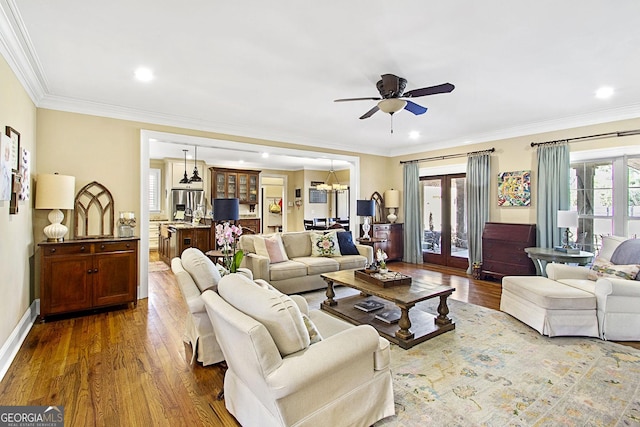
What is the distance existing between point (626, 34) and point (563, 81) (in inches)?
37.9

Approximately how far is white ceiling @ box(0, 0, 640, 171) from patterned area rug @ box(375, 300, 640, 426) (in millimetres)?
2638

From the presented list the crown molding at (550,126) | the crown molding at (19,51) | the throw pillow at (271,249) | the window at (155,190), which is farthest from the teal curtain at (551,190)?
the window at (155,190)

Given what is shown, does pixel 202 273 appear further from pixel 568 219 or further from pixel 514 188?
pixel 514 188

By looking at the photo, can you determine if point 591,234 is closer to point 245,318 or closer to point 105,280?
point 245,318

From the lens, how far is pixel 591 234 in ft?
16.2

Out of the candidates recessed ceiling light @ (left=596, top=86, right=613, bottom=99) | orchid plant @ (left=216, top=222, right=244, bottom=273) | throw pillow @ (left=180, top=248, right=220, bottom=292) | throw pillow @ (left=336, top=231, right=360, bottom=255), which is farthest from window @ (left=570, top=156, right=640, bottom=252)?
throw pillow @ (left=180, top=248, right=220, bottom=292)

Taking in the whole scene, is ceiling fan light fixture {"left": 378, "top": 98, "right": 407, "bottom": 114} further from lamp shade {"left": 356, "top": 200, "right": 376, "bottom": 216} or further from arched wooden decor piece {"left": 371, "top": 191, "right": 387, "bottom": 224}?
arched wooden decor piece {"left": 371, "top": 191, "right": 387, "bottom": 224}

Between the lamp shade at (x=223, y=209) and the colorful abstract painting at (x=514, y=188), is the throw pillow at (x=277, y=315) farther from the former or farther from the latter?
the colorful abstract painting at (x=514, y=188)

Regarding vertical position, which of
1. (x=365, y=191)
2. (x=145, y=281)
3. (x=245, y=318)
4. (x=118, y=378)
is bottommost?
(x=118, y=378)

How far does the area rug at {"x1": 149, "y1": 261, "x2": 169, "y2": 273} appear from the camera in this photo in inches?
258

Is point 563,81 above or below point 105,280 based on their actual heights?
above

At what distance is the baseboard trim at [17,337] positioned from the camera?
8.41 feet

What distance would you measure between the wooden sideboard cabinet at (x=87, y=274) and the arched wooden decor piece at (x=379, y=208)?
199 inches

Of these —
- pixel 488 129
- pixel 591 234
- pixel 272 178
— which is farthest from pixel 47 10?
pixel 272 178
